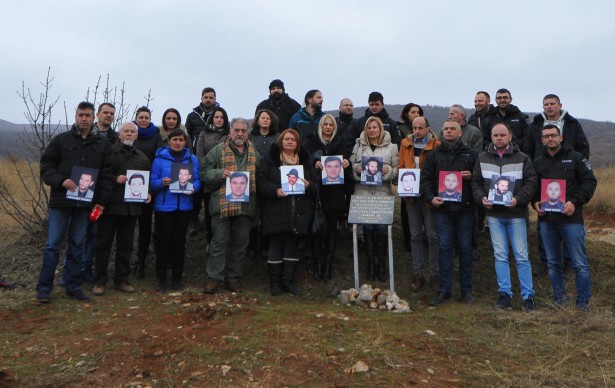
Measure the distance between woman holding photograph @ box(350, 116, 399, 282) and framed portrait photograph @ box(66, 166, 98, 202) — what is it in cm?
336

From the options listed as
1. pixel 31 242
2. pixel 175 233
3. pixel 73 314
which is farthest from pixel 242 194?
pixel 31 242

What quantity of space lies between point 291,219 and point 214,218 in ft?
3.33

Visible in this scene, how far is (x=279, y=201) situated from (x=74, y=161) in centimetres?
251

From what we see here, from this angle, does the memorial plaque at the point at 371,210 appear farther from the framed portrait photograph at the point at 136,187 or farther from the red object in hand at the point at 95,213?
Answer: the red object in hand at the point at 95,213

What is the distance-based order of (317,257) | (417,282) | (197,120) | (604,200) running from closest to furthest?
(417,282) < (317,257) < (197,120) < (604,200)

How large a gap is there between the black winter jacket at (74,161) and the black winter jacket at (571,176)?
525cm

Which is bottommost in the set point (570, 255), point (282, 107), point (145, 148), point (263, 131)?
point (570, 255)

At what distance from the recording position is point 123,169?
6.28 meters

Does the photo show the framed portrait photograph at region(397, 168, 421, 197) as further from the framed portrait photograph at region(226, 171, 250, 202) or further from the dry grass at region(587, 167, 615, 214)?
the dry grass at region(587, 167, 615, 214)

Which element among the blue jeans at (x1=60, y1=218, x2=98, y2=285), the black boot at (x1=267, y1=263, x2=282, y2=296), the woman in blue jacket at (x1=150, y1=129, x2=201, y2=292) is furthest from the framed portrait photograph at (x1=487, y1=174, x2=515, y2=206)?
the blue jeans at (x1=60, y1=218, x2=98, y2=285)

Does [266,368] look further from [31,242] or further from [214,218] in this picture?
[31,242]

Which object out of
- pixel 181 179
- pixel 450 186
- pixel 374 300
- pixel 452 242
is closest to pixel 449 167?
pixel 450 186

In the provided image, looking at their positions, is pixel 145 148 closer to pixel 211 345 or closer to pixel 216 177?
pixel 216 177

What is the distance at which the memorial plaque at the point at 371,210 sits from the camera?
6539 millimetres
